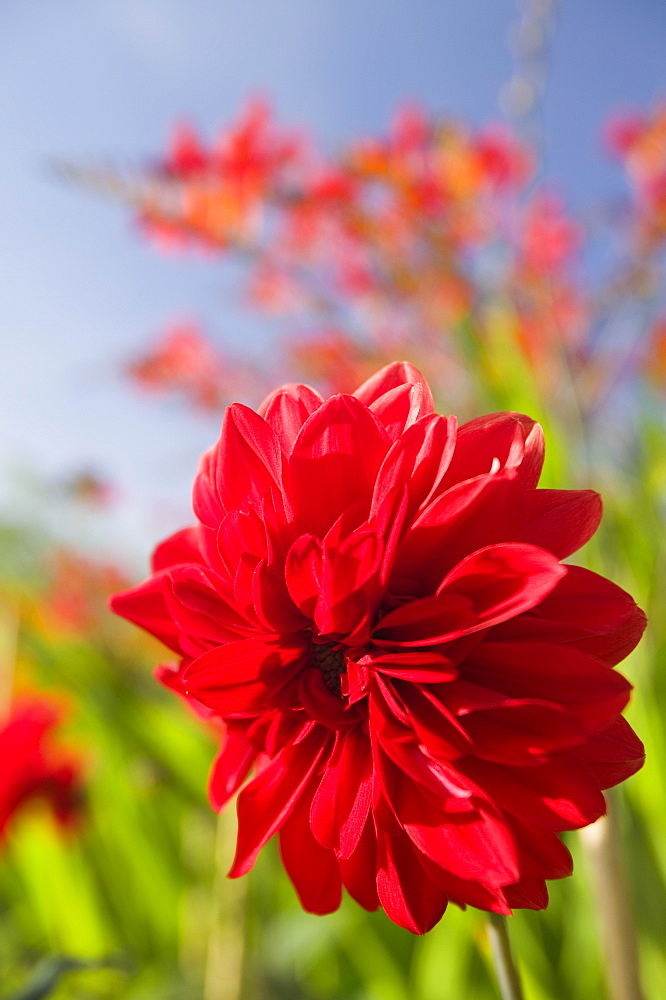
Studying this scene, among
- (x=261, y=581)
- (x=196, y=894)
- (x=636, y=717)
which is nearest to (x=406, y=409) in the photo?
(x=261, y=581)

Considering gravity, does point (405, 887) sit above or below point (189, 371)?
below

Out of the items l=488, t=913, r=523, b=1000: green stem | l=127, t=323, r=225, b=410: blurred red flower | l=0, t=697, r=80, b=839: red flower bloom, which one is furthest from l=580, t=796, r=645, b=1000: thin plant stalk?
l=127, t=323, r=225, b=410: blurred red flower

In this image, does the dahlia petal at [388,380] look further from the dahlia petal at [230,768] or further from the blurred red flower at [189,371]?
the blurred red flower at [189,371]

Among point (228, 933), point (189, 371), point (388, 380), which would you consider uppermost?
point (189, 371)

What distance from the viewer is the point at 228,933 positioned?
1.87ft

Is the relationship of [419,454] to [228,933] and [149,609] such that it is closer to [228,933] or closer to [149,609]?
[149,609]

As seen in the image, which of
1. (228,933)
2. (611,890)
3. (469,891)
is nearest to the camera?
(469,891)

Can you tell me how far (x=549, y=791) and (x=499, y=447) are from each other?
0.36ft

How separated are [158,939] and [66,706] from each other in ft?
1.29

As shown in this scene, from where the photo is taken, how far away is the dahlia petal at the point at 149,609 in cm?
26

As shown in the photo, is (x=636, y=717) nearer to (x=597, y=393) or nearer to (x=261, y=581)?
(x=261, y=581)

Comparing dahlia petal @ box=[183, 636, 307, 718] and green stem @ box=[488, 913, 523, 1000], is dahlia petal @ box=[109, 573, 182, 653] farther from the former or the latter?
green stem @ box=[488, 913, 523, 1000]

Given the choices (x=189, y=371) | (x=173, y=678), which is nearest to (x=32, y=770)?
(x=173, y=678)

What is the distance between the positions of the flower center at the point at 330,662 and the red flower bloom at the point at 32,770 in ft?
1.92
